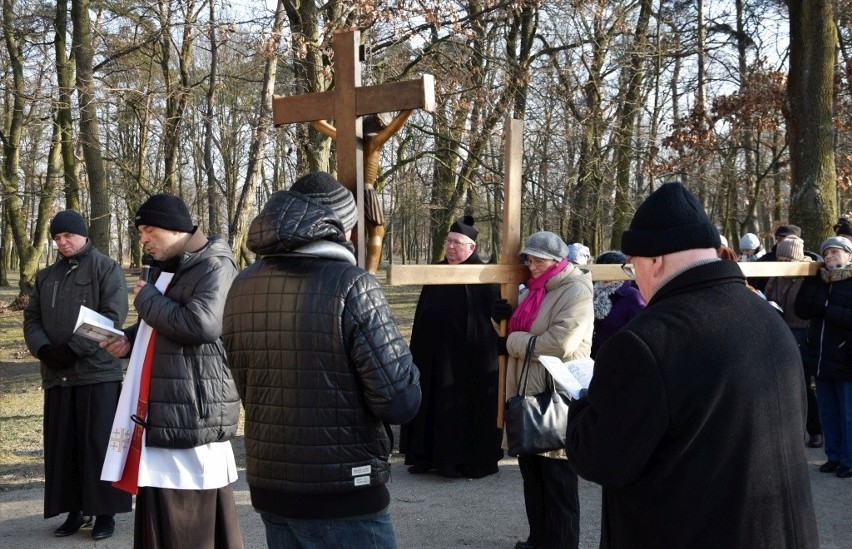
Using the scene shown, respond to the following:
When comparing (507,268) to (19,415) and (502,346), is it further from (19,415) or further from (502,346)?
(19,415)

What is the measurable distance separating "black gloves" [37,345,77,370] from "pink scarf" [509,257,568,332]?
2680 millimetres

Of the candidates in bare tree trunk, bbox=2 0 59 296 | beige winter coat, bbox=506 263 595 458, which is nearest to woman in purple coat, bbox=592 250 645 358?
beige winter coat, bbox=506 263 595 458

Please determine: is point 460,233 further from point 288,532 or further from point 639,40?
point 639,40

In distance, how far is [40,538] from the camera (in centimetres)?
516

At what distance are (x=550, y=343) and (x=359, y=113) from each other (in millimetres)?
1662

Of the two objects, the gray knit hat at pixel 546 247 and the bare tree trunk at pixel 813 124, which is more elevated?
the bare tree trunk at pixel 813 124

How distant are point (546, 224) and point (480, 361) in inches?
475

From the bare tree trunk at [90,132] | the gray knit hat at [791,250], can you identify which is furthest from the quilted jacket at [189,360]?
the bare tree trunk at [90,132]

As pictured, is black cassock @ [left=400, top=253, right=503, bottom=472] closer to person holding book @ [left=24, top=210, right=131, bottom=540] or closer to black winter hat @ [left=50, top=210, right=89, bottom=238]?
person holding book @ [left=24, top=210, right=131, bottom=540]

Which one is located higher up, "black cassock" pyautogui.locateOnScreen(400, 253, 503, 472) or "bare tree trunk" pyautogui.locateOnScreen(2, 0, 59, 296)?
"bare tree trunk" pyautogui.locateOnScreen(2, 0, 59, 296)

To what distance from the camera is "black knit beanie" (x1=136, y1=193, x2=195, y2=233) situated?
3793 mm

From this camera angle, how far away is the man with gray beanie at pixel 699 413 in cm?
206

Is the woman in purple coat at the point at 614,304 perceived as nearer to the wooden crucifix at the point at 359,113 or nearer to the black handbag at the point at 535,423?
the black handbag at the point at 535,423

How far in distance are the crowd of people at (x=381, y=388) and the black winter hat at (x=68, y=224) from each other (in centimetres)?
130
